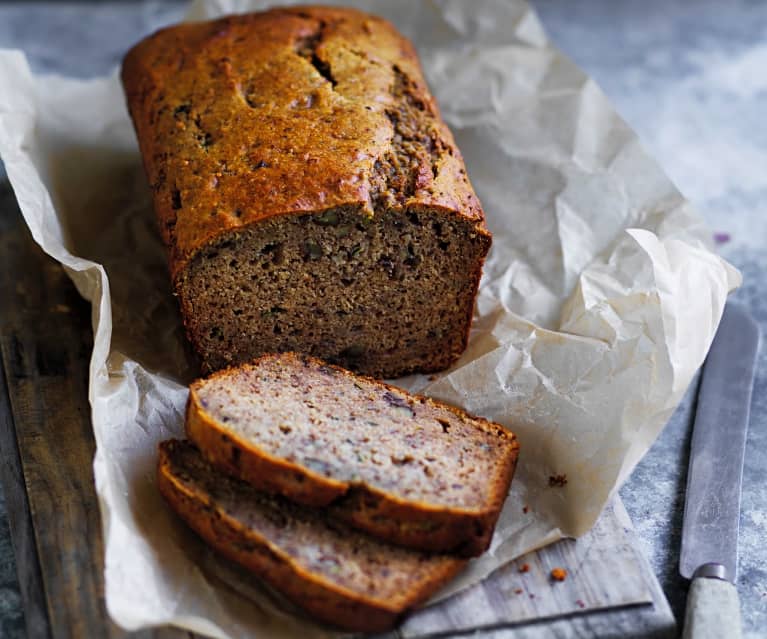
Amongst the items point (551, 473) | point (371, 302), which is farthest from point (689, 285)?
point (371, 302)

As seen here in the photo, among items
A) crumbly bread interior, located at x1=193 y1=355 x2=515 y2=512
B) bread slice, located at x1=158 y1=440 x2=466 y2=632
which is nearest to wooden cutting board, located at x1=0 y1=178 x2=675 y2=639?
bread slice, located at x1=158 y1=440 x2=466 y2=632

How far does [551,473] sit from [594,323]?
61 cm

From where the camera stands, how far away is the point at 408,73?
13.5 ft

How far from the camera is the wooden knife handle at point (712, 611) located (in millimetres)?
2779

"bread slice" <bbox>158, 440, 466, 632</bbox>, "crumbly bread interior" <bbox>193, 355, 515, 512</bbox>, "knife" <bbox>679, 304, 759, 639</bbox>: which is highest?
"crumbly bread interior" <bbox>193, 355, 515, 512</bbox>

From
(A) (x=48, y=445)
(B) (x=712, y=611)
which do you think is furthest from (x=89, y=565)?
(B) (x=712, y=611)

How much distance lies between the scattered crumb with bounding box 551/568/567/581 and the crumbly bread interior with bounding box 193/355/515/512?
280mm

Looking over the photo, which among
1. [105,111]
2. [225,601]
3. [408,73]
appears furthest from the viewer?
[105,111]

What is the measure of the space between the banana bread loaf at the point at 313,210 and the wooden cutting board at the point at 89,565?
0.59 m

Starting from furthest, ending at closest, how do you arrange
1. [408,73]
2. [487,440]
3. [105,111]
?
[105,111] < [408,73] < [487,440]

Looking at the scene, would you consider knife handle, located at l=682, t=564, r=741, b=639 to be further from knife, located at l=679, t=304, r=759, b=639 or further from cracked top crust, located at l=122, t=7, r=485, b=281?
cracked top crust, located at l=122, t=7, r=485, b=281

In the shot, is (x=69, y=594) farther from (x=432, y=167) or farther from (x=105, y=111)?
(x=105, y=111)

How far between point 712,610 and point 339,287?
1.55 m

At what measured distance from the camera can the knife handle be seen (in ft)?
9.12
